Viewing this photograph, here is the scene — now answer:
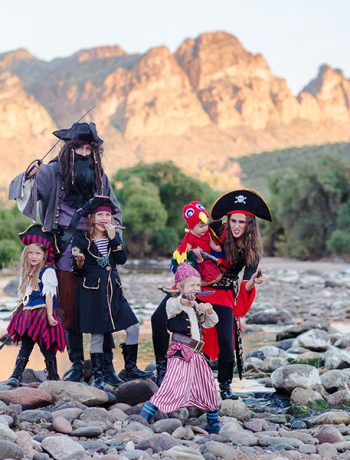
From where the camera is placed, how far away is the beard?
682 centimetres

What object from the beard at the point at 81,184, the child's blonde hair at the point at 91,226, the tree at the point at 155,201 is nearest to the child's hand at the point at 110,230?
the child's blonde hair at the point at 91,226

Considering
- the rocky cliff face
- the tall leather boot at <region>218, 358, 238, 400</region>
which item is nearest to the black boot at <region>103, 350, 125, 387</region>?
the tall leather boot at <region>218, 358, 238, 400</region>

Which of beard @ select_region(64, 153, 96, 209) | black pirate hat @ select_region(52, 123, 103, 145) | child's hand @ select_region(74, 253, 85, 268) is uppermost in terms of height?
black pirate hat @ select_region(52, 123, 103, 145)

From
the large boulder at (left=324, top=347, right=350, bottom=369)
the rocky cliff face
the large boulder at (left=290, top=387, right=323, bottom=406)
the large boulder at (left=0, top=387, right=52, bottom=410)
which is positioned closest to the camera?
the large boulder at (left=0, top=387, right=52, bottom=410)

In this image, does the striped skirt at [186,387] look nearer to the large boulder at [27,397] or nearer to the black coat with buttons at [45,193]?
the large boulder at [27,397]

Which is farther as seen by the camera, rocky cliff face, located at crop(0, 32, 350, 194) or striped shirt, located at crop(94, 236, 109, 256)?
rocky cliff face, located at crop(0, 32, 350, 194)

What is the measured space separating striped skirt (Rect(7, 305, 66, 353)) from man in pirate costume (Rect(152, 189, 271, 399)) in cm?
79

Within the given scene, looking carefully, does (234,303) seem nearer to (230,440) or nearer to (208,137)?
(230,440)

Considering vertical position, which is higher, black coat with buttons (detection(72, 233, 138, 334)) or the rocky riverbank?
black coat with buttons (detection(72, 233, 138, 334))

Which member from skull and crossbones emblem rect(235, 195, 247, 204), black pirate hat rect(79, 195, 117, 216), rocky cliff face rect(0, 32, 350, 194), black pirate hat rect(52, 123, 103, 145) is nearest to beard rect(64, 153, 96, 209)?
black pirate hat rect(52, 123, 103, 145)

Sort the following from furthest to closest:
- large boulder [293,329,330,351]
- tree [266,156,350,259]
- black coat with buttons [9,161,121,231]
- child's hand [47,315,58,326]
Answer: tree [266,156,350,259] → large boulder [293,329,330,351] → black coat with buttons [9,161,121,231] → child's hand [47,315,58,326]

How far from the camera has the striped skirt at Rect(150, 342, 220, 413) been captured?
552cm

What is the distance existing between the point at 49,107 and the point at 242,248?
584 feet

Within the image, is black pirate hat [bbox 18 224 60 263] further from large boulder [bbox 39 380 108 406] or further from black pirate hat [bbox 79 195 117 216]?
large boulder [bbox 39 380 108 406]
